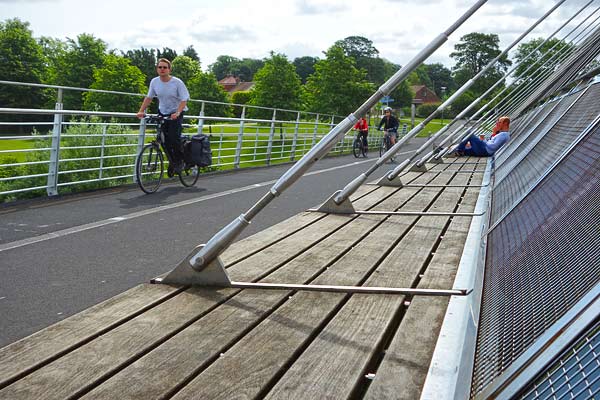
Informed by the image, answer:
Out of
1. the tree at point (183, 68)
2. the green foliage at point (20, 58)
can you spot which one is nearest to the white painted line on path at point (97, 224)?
the green foliage at point (20, 58)

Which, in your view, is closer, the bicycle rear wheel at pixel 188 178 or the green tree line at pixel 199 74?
the bicycle rear wheel at pixel 188 178

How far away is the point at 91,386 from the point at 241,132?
15081 millimetres

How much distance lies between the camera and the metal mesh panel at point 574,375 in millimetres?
1178

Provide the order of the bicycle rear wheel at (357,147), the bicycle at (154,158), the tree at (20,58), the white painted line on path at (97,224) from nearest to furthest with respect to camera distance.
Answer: the white painted line on path at (97,224)
the bicycle at (154,158)
the bicycle rear wheel at (357,147)
the tree at (20,58)

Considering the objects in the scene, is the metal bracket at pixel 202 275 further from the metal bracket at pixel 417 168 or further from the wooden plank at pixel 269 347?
the metal bracket at pixel 417 168

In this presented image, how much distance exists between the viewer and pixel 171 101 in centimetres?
1063

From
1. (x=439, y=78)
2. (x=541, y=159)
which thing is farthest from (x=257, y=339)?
(x=439, y=78)

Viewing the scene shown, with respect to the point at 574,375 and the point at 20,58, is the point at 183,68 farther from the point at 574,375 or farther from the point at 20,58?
the point at 574,375

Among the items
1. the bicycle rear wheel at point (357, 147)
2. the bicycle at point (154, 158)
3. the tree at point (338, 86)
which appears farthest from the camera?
the tree at point (338, 86)

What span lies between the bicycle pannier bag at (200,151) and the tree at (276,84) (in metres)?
56.6

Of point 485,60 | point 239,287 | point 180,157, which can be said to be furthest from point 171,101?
point 485,60

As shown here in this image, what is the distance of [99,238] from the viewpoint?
6.27 m

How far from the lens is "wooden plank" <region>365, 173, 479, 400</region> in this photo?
2.18m

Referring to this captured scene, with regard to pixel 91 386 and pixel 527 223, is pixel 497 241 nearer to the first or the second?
pixel 527 223
